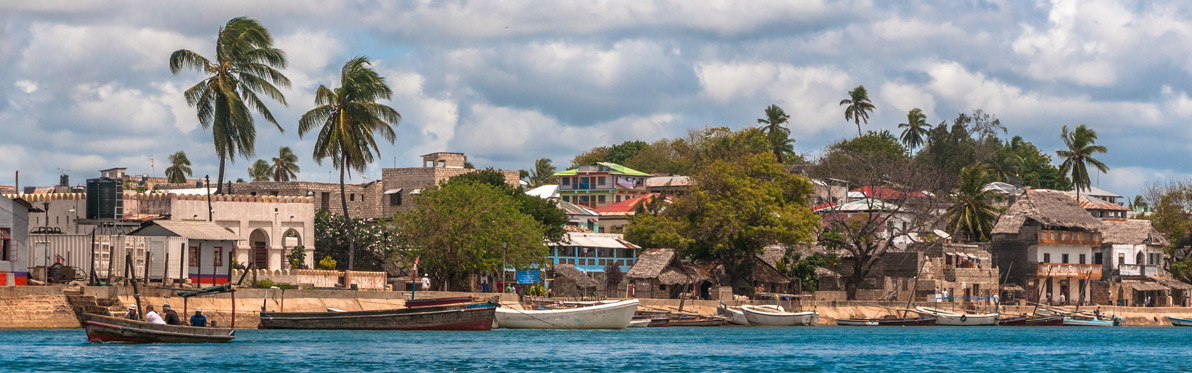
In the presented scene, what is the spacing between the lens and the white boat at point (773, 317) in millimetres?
77250

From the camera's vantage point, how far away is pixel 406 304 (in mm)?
60344

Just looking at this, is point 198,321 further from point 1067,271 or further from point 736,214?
point 1067,271

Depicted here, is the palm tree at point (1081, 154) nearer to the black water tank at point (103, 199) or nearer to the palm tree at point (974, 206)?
the palm tree at point (974, 206)

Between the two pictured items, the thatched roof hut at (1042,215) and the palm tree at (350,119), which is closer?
the palm tree at (350,119)

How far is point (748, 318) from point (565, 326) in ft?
47.7

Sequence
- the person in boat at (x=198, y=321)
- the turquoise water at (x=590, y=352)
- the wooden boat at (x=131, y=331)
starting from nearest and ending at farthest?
the turquoise water at (x=590, y=352) < the wooden boat at (x=131, y=331) < the person in boat at (x=198, y=321)

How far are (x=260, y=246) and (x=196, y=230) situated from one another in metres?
10.6

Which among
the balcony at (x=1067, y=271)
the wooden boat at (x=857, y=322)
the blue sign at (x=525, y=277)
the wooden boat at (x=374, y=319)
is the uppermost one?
the balcony at (x=1067, y=271)

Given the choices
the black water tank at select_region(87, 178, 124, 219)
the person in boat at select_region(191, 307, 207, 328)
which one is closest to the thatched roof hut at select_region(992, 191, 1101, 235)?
the black water tank at select_region(87, 178, 124, 219)

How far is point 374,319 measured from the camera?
195 ft

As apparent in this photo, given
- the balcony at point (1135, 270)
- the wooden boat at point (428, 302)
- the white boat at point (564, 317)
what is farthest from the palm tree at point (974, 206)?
the wooden boat at point (428, 302)

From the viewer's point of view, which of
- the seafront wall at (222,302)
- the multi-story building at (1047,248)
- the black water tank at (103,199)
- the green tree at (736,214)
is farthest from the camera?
the multi-story building at (1047,248)

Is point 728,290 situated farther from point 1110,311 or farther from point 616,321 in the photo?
point 1110,311

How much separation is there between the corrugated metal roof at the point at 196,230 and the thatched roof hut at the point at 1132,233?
61.6 m
